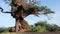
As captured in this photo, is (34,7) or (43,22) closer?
(34,7)

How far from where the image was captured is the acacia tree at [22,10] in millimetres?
36125

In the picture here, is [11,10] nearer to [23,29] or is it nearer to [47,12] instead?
[23,29]

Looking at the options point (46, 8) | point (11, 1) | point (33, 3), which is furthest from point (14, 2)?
point (46, 8)

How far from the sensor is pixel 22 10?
36.2 m

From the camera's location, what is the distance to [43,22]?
4734 cm

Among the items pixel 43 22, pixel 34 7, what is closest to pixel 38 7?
pixel 34 7

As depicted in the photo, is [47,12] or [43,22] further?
[43,22]

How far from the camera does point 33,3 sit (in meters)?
36.7

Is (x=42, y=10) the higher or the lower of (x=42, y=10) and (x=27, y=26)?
the higher

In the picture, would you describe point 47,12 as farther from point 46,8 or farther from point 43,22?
point 43,22

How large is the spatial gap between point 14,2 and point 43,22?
13.2 m

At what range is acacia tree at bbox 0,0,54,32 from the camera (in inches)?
1422

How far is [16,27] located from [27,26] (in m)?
2.03

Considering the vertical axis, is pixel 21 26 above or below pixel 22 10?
below
